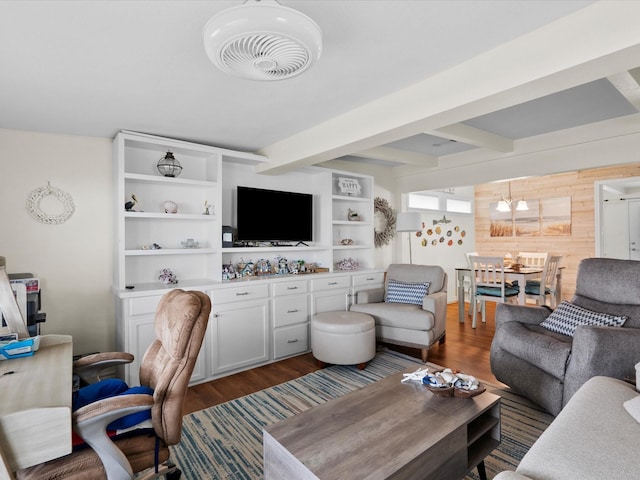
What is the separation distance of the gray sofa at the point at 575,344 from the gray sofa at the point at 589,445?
49cm

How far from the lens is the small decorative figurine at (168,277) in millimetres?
3367

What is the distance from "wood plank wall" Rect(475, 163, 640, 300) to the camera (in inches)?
220

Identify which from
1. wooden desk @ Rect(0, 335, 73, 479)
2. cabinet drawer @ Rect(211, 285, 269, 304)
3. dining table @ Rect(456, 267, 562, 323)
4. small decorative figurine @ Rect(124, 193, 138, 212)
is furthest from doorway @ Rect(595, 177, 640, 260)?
wooden desk @ Rect(0, 335, 73, 479)

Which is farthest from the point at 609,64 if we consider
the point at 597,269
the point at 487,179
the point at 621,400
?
the point at 487,179

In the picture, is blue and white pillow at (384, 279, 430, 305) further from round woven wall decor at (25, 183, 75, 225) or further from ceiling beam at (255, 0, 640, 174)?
round woven wall decor at (25, 183, 75, 225)

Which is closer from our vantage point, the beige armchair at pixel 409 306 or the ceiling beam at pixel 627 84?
the ceiling beam at pixel 627 84

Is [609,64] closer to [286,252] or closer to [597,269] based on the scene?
[597,269]

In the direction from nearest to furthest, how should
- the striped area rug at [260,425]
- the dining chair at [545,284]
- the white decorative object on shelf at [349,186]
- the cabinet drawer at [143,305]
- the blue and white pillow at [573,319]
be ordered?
1. the striped area rug at [260,425]
2. the blue and white pillow at [573,319]
3. the cabinet drawer at [143,305]
4. the white decorative object on shelf at [349,186]
5. the dining chair at [545,284]

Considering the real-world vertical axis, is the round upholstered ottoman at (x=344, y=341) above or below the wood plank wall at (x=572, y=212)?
below

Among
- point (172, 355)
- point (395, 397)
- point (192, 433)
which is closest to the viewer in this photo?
point (172, 355)

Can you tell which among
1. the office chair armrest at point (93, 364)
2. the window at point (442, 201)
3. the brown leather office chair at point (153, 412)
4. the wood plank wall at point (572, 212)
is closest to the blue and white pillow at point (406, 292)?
the window at point (442, 201)

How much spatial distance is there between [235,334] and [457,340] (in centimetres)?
267

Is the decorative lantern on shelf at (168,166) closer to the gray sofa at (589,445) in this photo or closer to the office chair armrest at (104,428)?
the office chair armrest at (104,428)

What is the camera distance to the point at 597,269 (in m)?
2.92
